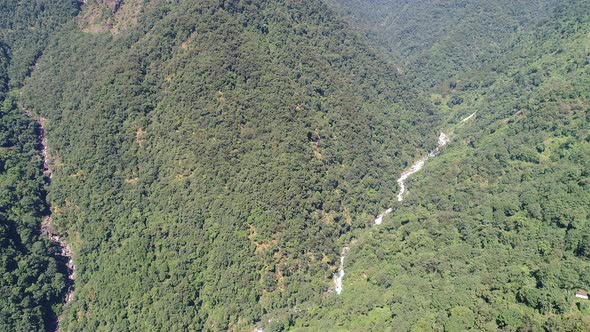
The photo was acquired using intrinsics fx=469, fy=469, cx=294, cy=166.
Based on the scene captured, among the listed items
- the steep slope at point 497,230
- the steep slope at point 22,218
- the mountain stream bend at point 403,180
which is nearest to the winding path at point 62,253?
the steep slope at point 22,218

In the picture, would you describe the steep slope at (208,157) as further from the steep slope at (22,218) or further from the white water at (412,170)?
the steep slope at (22,218)

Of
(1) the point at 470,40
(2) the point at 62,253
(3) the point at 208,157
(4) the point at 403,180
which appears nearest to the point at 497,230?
(4) the point at 403,180

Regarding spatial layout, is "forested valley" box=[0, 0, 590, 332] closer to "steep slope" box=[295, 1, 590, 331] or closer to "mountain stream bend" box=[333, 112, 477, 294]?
"steep slope" box=[295, 1, 590, 331]

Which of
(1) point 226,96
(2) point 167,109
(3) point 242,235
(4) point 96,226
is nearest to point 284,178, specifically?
(3) point 242,235

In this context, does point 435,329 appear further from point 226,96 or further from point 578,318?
point 226,96

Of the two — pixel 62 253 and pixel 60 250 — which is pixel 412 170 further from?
pixel 60 250

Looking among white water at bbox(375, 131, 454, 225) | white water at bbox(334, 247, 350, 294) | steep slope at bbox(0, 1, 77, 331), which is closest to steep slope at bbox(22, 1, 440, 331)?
white water at bbox(334, 247, 350, 294)
